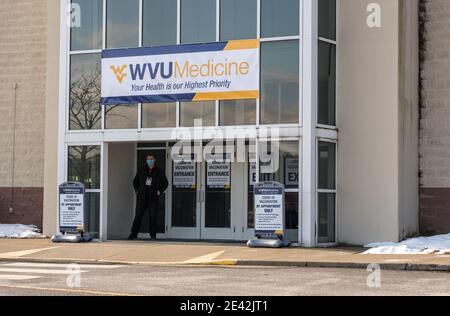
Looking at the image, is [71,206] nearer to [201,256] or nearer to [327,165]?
[201,256]

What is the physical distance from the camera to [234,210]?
20.9m

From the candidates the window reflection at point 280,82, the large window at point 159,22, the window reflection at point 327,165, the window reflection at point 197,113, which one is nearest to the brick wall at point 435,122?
the window reflection at point 327,165

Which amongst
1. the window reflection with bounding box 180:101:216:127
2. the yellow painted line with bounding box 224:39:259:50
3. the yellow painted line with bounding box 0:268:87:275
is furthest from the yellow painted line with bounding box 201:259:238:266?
the yellow painted line with bounding box 224:39:259:50

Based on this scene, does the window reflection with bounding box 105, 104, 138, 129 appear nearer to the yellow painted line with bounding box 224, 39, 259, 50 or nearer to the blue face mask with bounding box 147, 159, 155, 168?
the blue face mask with bounding box 147, 159, 155, 168

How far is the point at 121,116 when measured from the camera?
2048cm

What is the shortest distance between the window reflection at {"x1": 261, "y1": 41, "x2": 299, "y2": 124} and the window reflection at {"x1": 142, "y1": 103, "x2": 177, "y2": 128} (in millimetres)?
2326

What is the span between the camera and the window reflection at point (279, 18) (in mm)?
18812

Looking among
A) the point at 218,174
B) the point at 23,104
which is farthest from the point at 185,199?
the point at 23,104

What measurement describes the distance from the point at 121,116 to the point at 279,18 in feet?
15.1

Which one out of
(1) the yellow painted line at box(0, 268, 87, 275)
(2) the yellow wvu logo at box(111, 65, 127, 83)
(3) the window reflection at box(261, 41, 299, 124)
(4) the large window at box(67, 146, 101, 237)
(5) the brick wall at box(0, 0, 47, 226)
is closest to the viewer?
(1) the yellow painted line at box(0, 268, 87, 275)

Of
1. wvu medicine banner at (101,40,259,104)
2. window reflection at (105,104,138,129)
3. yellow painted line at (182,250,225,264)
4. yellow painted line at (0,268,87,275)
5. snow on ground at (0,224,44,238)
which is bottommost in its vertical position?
yellow painted line at (0,268,87,275)

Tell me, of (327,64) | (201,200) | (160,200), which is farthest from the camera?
(160,200)

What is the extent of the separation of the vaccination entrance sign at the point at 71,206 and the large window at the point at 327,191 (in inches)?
225

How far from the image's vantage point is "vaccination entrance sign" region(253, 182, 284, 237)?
18.3m
